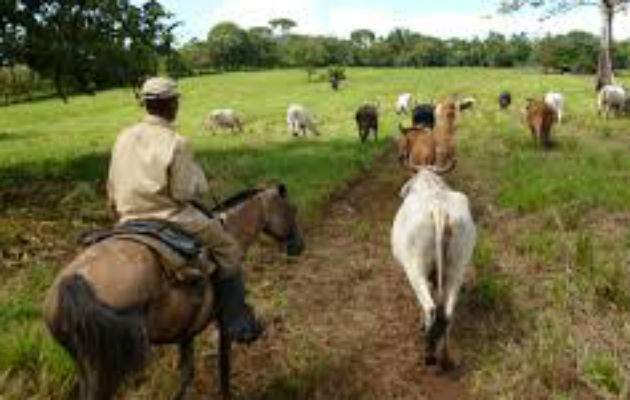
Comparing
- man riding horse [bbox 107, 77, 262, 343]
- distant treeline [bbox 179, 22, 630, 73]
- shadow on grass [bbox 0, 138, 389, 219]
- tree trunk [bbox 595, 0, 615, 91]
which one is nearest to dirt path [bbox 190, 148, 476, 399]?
man riding horse [bbox 107, 77, 262, 343]

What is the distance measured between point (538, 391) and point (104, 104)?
5694cm

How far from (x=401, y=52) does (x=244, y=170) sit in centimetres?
10163

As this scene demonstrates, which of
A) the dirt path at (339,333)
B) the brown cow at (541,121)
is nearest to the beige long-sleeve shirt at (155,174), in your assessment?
the dirt path at (339,333)

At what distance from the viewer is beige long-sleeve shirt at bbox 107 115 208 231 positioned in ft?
19.7

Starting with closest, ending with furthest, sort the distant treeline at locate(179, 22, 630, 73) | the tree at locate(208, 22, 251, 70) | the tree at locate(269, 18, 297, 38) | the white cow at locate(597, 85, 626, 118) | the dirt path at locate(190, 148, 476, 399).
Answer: the dirt path at locate(190, 148, 476, 399) → the white cow at locate(597, 85, 626, 118) → the distant treeline at locate(179, 22, 630, 73) → the tree at locate(208, 22, 251, 70) → the tree at locate(269, 18, 297, 38)

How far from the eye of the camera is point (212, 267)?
629 cm

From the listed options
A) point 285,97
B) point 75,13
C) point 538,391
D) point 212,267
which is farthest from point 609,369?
point 285,97

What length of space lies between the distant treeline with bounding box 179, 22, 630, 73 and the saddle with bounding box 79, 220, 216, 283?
8215cm

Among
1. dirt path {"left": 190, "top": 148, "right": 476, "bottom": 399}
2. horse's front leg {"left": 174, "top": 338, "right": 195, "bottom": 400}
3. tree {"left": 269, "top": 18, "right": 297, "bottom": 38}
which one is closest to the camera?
horse's front leg {"left": 174, "top": 338, "right": 195, "bottom": 400}

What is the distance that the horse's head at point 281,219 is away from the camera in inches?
302

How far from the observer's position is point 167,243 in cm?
579

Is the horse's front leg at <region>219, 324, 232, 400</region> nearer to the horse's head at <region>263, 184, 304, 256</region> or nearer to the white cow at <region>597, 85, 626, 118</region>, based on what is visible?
the horse's head at <region>263, 184, 304, 256</region>

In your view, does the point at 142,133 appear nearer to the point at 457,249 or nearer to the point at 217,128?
the point at 457,249

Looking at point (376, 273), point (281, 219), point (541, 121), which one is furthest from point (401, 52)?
point (281, 219)
